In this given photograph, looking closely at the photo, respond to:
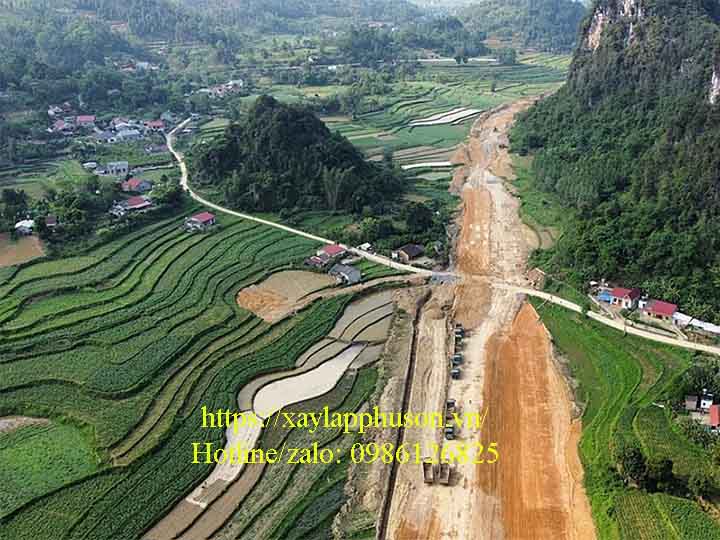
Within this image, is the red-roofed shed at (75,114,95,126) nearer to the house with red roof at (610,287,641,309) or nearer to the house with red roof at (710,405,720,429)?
the house with red roof at (610,287,641,309)

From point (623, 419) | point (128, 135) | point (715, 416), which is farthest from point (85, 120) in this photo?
point (715, 416)

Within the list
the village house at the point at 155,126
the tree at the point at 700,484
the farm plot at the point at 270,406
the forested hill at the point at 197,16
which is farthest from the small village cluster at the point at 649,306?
the forested hill at the point at 197,16

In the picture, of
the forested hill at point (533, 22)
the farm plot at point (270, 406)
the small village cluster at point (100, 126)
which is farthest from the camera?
the forested hill at point (533, 22)

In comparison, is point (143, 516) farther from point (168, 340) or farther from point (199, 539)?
point (168, 340)

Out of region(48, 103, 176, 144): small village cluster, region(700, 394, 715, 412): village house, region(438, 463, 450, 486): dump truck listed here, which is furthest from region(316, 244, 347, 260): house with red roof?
region(48, 103, 176, 144): small village cluster

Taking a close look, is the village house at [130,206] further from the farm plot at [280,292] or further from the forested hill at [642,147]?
the forested hill at [642,147]

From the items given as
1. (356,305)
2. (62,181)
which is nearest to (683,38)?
(356,305)
